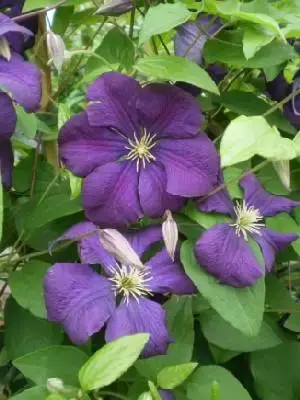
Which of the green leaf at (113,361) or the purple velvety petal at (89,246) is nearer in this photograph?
the green leaf at (113,361)

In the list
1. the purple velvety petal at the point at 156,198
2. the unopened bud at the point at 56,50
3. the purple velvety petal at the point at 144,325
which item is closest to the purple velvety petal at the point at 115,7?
the unopened bud at the point at 56,50

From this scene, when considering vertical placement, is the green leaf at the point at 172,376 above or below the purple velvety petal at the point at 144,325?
below

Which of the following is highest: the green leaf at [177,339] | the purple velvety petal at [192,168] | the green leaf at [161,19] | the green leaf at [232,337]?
the green leaf at [161,19]

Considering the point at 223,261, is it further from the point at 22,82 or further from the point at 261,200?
the point at 22,82

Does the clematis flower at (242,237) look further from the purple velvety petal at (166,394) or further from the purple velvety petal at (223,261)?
the purple velvety petal at (166,394)

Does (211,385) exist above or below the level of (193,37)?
below

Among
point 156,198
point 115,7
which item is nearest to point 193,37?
point 115,7

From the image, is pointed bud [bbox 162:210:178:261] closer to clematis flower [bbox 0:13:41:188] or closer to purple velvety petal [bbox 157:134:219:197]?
purple velvety petal [bbox 157:134:219:197]

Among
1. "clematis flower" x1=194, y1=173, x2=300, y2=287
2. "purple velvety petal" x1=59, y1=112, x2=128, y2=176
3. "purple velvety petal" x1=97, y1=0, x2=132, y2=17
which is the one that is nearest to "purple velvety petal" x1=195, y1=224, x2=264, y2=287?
"clematis flower" x1=194, y1=173, x2=300, y2=287

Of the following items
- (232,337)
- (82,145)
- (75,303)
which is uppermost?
(82,145)
